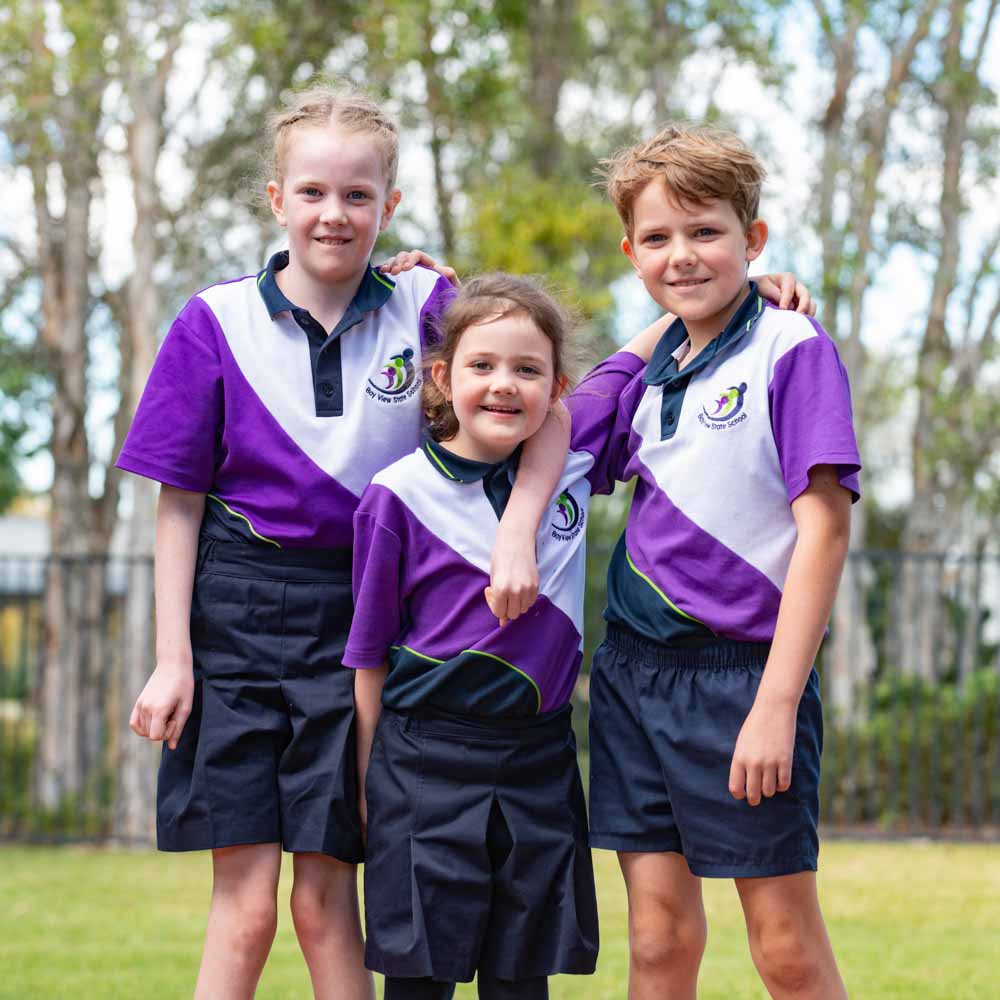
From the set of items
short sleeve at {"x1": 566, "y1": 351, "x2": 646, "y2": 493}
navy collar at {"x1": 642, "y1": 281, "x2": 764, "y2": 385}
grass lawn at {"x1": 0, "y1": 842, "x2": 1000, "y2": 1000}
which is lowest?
grass lawn at {"x1": 0, "y1": 842, "x2": 1000, "y2": 1000}

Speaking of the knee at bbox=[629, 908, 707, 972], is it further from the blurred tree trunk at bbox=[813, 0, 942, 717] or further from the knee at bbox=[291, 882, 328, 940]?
the blurred tree trunk at bbox=[813, 0, 942, 717]

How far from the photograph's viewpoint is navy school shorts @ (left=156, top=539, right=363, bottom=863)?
257 centimetres

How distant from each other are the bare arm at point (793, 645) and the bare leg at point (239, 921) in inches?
37.0

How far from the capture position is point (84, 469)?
1174 cm

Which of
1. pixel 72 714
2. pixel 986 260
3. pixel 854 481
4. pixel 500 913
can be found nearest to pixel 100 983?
pixel 500 913

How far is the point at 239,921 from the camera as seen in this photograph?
2.63 m

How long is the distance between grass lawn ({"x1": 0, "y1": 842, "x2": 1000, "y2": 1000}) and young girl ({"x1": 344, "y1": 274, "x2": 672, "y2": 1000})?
1.70 metres

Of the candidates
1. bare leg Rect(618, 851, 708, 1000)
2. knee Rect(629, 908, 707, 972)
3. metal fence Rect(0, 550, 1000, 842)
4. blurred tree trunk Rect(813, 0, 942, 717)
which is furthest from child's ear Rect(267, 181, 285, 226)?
blurred tree trunk Rect(813, 0, 942, 717)

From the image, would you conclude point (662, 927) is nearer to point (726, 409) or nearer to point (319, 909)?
point (319, 909)

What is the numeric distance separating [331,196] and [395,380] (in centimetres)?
37

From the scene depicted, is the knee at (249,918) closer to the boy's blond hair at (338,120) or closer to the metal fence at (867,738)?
the boy's blond hair at (338,120)

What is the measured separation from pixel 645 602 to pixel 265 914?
955 mm

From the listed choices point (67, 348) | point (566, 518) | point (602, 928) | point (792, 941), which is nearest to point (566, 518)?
point (566, 518)

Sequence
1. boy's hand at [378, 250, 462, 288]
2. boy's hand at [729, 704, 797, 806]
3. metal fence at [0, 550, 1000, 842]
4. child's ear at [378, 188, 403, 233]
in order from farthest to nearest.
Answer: metal fence at [0, 550, 1000, 842], boy's hand at [378, 250, 462, 288], child's ear at [378, 188, 403, 233], boy's hand at [729, 704, 797, 806]
